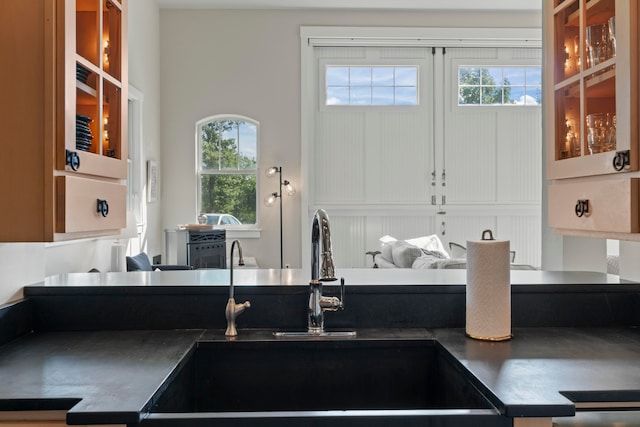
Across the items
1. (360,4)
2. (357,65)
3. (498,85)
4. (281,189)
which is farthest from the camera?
(498,85)

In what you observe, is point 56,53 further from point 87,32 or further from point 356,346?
point 356,346

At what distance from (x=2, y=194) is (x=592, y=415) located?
4.44ft

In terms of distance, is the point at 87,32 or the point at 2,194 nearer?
Result: the point at 2,194

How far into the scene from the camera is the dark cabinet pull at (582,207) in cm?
143

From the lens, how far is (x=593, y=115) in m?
1.45

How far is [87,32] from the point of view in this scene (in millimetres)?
1477

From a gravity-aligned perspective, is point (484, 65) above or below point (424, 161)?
above

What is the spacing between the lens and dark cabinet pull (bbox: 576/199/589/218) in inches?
56.4

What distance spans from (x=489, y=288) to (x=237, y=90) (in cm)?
587

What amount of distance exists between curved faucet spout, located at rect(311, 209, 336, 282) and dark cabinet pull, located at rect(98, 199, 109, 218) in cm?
57

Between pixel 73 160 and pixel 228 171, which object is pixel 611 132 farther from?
pixel 228 171

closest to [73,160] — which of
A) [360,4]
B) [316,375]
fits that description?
[316,375]

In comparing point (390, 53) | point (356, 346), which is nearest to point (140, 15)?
point (390, 53)

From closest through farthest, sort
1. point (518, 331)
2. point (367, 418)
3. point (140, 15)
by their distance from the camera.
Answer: point (367, 418) < point (518, 331) < point (140, 15)
